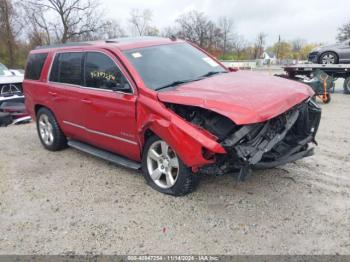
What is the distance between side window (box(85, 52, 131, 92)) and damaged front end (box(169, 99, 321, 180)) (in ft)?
3.00

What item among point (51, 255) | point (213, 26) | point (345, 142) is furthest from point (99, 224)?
point (213, 26)

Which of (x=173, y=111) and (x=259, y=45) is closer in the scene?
(x=173, y=111)

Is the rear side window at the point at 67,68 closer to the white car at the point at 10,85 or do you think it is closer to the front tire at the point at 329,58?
the white car at the point at 10,85

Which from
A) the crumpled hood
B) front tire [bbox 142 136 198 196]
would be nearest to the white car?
front tire [bbox 142 136 198 196]

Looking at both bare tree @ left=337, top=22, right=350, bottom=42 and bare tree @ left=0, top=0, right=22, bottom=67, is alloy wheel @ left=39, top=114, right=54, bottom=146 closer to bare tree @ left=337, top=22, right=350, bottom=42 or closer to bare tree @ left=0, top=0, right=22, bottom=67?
bare tree @ left=0, top=0, right=22, bottom=67

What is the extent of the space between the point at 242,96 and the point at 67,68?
3.24m

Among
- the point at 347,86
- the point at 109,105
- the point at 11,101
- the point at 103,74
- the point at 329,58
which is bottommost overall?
the point at 347,86

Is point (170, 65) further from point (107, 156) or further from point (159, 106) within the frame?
point (107, 156)

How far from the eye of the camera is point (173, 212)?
13.6 ft

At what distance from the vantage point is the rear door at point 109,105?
15.5 ft

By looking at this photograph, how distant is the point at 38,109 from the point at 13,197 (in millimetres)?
2636

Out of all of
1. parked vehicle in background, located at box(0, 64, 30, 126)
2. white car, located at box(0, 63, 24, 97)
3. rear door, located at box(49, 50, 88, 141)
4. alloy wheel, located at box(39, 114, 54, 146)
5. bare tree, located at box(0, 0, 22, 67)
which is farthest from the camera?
bare tree, located at box(0, 0, 22, 67)

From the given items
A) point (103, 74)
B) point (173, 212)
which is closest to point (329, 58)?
point (103, 74)

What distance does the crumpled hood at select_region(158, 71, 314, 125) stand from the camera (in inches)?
146
